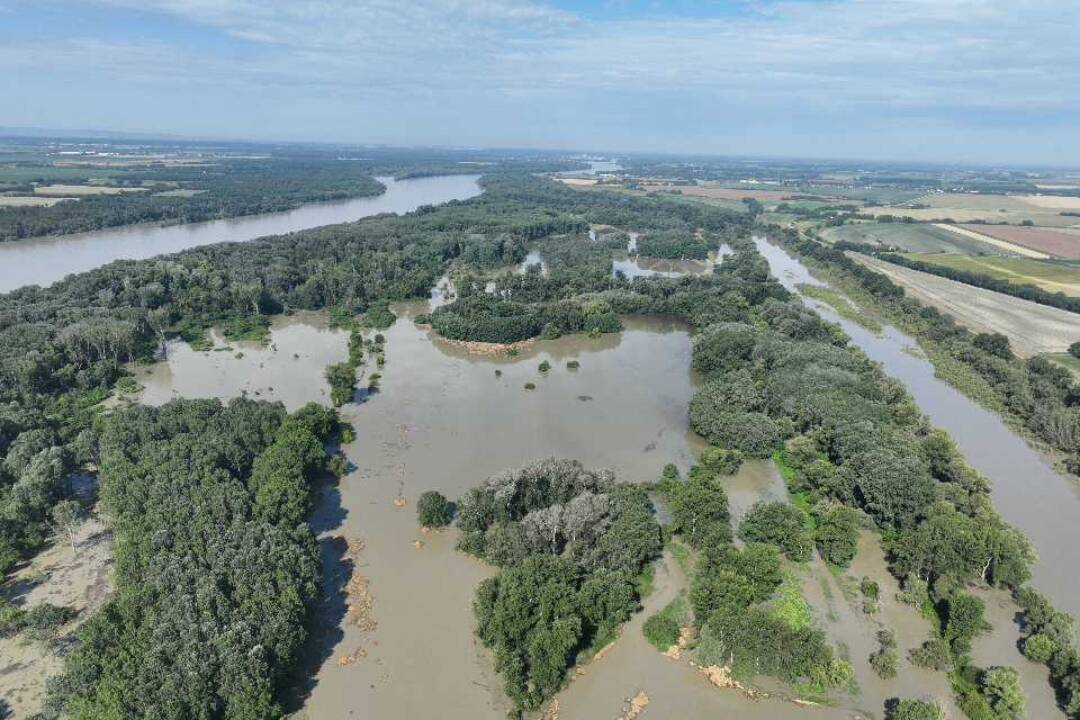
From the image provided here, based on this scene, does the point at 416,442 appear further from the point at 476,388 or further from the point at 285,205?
the point at 285,205

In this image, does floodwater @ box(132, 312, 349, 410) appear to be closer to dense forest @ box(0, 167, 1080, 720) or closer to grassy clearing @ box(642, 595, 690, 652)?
dense forest @ box(0, 167, 1080, 720)

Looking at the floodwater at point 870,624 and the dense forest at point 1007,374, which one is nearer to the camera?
the floodwater at point 870,624

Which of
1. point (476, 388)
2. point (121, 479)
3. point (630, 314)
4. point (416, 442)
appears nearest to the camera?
point (121, 479)

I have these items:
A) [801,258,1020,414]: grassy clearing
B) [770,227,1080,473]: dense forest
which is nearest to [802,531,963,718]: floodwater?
[770,227,1080,473]: dense forest

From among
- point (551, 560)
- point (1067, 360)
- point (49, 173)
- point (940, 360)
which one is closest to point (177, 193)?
point (49, 173)

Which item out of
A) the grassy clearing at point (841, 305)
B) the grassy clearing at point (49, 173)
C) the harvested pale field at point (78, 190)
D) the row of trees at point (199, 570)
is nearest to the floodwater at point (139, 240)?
the harvested pale field at point (78, 190)

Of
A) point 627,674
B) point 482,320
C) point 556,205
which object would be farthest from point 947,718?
point 556,205

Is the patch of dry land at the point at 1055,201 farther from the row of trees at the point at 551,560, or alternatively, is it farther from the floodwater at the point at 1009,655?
the row of trees at the point at 551,560
